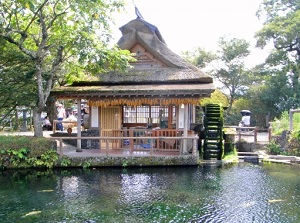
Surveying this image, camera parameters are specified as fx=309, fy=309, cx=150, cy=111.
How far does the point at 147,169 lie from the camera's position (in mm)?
11547

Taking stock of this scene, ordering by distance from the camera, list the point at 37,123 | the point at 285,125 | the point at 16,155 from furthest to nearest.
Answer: the point at 285,125, the point at 37,123, the point at 16,155

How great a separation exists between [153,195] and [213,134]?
6.34m

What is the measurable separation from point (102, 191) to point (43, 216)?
2157 mm

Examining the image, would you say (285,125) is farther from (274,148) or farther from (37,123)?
(37,123)

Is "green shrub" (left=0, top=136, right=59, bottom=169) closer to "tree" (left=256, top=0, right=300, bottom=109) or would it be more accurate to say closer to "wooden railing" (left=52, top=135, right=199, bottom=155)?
"wooden railing" (left=52, top=135, right=199, bottom=155)

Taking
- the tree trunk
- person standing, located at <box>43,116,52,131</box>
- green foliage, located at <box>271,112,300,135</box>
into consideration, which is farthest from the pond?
person standing, located at <box>43,116,52,131</box>

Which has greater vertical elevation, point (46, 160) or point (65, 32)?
point (65, 32)

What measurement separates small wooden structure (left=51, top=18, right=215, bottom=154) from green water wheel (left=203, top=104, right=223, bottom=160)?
3.33ft

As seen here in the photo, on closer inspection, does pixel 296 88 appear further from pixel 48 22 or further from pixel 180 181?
pixel 48 22

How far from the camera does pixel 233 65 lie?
27453mm

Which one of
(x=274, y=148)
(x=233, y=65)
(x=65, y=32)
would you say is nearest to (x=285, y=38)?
(x=233, y=65)

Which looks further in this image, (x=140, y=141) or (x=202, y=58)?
(x=202, y=58)

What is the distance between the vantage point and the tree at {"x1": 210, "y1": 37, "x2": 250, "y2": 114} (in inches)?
1065

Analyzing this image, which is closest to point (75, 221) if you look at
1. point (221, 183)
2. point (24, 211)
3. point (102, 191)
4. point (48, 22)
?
point (24, 211)
